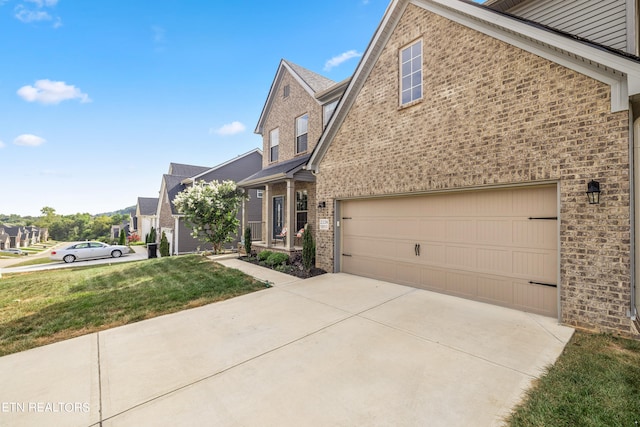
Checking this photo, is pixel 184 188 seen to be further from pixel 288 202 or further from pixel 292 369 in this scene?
pixel 292 369

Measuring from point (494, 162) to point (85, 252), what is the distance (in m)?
25.7

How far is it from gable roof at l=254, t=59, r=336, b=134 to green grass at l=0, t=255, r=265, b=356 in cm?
874

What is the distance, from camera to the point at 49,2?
8719mm

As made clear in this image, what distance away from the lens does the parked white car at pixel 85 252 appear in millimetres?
18280

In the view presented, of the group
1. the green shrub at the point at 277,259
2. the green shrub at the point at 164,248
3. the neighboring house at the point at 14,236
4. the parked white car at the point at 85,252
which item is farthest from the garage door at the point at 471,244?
the neighboring house at the point at 14,236

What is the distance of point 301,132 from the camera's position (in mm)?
12758

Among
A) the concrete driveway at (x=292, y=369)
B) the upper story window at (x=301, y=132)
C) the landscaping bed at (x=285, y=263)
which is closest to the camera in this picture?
the concrete driveway at (x=292, y=369)

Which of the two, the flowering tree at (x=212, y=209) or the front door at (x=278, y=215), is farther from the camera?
the front door at (x=278, y=215)

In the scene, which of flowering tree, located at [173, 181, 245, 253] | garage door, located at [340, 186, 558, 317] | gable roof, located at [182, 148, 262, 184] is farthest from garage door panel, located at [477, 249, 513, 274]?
gable roof, located at [182, 148, 262, 184]

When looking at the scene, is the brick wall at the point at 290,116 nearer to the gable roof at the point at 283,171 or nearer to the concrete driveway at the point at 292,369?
the gable roof at the point at 283,171

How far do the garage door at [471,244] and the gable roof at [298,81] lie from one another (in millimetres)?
7304

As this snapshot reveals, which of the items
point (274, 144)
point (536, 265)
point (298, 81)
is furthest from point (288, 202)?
point (536, 265)

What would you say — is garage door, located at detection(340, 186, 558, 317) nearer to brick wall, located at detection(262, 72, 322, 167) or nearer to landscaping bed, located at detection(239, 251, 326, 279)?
landscaping bed, located at detection(239, 251, 326, 279)

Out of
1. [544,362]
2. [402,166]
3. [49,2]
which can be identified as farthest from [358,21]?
[544,362]
